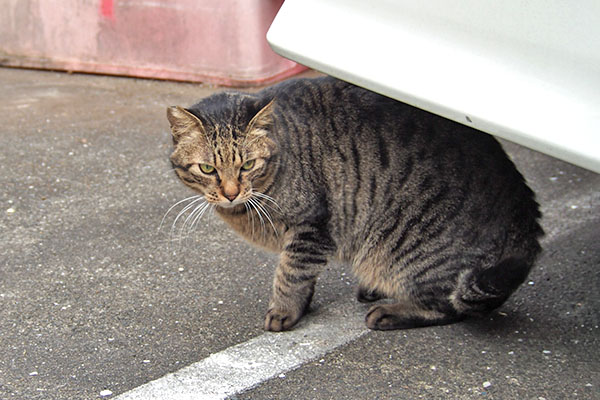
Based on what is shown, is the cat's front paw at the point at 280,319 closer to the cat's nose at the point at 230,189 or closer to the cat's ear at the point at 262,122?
the cat's nose at the point at 230,189

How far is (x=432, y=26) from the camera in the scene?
6.72 feet

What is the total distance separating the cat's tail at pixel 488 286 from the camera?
2.42 m

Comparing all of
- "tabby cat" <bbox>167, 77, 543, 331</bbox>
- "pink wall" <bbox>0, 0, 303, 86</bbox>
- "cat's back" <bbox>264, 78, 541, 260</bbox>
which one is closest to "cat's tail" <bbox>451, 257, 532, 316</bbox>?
"tabby cat" <bbox>167, 77, 543, 331</bbox>

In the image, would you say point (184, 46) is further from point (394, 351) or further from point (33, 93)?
point (394, 351)

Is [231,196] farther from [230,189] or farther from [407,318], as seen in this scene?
[407,318]

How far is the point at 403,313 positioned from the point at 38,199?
6.36 feet

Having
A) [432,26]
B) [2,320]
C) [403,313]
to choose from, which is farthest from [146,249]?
[432,26]

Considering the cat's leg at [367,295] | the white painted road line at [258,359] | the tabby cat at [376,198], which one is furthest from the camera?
the cat's leg at [367,295]

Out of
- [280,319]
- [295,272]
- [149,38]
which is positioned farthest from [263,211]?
[149,38]

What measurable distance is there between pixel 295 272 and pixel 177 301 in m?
0.49

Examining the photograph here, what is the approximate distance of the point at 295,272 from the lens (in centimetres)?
260

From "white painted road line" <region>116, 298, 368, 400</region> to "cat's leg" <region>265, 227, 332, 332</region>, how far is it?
59 millimetres

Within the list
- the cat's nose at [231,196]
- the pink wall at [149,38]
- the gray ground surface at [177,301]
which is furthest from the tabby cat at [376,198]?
the pink wall at [149,38]

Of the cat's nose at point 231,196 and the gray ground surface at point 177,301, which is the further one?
the cat's nose at point 231,196
